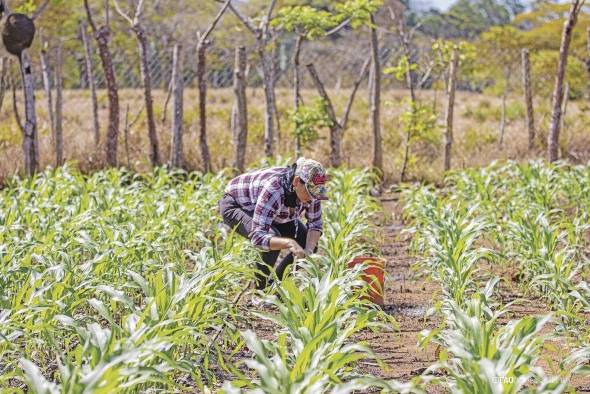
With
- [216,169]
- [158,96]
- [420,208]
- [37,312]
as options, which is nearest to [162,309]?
[37,312]

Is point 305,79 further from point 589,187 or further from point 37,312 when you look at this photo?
point 37,312

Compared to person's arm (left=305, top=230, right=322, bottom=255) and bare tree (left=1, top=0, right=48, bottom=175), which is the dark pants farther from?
bare tree (left=1, top=0, right=48, bottom=175)

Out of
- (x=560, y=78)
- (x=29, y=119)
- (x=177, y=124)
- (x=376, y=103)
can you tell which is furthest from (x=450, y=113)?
(x=29, y=119)

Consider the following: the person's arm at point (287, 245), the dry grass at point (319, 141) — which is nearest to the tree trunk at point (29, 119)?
the dry grass at point (319, 141)

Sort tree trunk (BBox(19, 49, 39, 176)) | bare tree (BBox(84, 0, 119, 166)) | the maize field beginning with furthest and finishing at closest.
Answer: bare tree (BBox(84, 0, 119, 166)), tree trunk (BBox(19, 49, 39, 176)), the maize field

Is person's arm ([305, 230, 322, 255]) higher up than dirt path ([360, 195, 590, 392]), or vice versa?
person's arm ([305, 230, 322, 255])

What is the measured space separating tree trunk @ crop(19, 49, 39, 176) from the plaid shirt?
4.63 metres

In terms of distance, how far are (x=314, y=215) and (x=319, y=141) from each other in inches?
414

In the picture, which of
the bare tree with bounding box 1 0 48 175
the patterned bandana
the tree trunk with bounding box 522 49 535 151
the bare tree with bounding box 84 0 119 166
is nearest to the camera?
the patterned bandana

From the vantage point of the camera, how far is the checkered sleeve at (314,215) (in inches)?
213

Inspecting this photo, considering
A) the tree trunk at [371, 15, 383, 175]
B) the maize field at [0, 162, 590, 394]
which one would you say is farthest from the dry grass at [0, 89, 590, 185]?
the maize field at [0, 162, 590, 394]

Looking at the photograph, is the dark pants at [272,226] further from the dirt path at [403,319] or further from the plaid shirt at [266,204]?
the dirt path at [403,319]

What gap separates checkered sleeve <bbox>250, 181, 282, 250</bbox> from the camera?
203 inches

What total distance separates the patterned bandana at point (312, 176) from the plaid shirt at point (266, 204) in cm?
24
